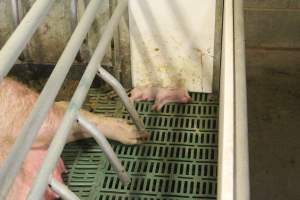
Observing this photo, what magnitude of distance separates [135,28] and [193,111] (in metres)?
0.45

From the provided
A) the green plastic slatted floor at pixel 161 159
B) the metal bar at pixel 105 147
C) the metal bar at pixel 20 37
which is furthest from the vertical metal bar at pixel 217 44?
the metal bar at pixel 20 37

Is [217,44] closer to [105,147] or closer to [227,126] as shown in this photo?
[105,147]

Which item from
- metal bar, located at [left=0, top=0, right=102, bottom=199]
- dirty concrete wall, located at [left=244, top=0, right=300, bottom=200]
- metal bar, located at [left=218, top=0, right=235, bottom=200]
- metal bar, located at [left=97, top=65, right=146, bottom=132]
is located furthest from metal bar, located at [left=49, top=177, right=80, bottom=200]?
dirty concrete wall, located at [left=244, top=0, right=300, bottom=200]

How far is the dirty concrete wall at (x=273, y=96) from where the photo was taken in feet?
7.55

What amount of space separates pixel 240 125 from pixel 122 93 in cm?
94

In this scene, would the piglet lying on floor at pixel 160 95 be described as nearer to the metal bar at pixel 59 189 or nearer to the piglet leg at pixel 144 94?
the piglet leg at pixel 144 94

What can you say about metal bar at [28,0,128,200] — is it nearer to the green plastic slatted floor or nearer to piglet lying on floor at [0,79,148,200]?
piglet lying on floor at [0,79,148,200]

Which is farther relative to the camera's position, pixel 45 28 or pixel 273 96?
pixel 273 96

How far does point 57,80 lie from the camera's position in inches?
45.3

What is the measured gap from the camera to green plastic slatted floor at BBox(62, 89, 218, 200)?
1.85m

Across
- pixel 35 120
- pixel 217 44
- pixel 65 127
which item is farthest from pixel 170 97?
pixel 35 120

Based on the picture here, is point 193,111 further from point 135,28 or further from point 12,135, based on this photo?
→ point 12,135

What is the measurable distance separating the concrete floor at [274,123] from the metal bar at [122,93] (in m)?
0.64

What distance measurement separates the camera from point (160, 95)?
2232 millimetres
